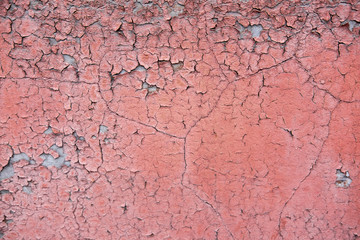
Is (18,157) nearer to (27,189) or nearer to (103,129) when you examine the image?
(27,189)

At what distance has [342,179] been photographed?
1.71 meters

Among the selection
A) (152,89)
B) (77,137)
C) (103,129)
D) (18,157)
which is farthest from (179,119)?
(18,157)

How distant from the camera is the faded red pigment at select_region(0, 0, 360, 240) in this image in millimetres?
1614

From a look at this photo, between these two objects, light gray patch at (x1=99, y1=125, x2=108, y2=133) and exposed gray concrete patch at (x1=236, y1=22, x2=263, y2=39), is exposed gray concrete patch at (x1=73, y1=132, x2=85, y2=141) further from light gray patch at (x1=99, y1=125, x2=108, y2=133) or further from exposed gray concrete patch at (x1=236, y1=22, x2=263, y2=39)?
exposed gray concrete patch at (x1=236, y1=22, x2=263, y2=39)

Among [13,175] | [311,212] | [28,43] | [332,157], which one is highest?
[28,43]

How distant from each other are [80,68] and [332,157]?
1.42m

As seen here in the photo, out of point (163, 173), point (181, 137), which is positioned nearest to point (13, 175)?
point (163, 173)

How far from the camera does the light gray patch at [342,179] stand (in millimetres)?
1702

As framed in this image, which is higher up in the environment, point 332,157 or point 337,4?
point 337,4

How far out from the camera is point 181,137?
1717mm

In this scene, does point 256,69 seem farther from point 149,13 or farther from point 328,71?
point 149,13

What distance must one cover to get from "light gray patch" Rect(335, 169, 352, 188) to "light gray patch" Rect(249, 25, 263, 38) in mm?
846

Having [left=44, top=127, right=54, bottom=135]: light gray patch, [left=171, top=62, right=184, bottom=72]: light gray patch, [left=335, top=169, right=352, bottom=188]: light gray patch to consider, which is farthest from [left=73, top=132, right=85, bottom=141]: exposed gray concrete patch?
[left=335, top=169, right=352, bottom=188]: light gray patch

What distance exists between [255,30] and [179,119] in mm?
604
